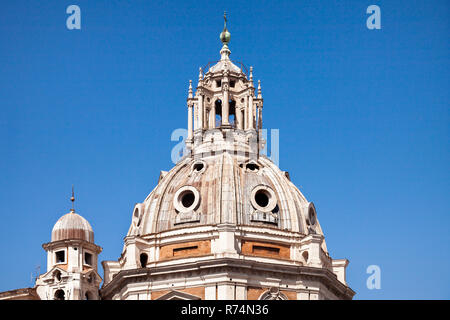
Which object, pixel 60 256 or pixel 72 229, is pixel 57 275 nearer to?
pixel 60 256

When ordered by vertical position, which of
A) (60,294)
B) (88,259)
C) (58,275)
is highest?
(88,259)

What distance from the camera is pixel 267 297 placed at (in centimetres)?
8150

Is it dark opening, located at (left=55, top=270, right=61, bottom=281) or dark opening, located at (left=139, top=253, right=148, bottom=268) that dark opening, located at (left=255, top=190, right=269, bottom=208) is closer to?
dark opening, located at (left=139, top=253, right=148, bottom=268)

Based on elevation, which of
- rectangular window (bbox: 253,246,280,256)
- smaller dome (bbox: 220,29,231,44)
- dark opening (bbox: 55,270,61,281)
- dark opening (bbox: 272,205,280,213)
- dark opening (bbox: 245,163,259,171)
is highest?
smaller dome (bbox: 220,29,231,44)

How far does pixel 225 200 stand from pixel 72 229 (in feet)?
36.1

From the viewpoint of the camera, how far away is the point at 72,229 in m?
84.8

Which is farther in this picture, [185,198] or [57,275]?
[185,198]

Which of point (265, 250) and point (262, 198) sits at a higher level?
point (262, 198)

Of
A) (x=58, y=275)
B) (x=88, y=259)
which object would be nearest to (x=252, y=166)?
(x=88, y=259)

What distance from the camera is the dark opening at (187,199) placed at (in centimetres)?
8743

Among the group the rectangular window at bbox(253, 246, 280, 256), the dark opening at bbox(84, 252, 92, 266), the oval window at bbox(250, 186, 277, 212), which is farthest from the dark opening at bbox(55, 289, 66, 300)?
the oval window at bbox(250, 186, 277, 212)

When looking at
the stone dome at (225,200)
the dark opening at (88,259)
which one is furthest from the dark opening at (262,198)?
the dark opening at (88,259)

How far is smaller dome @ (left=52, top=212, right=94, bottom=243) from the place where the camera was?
84.7 meters

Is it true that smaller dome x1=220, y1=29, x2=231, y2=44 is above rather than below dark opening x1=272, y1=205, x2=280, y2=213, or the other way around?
above
